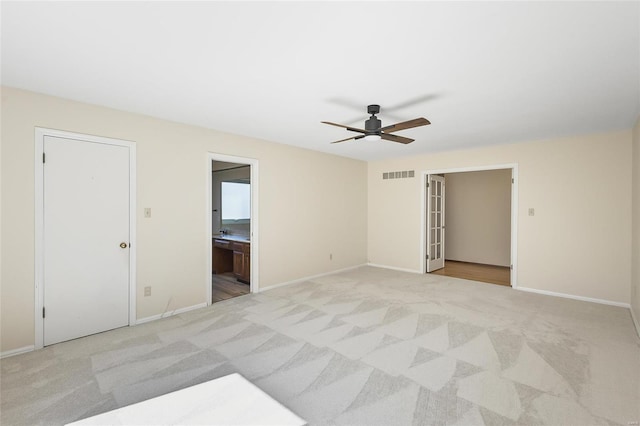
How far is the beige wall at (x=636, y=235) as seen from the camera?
140 inches

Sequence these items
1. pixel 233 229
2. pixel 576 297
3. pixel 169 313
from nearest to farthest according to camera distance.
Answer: pixel 169 313, pixel 576 297, pixel 233 229

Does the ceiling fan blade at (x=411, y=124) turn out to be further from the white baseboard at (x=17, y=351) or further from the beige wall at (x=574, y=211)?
the white baseboard at (x=17, y=351)

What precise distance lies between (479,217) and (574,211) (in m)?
2.80

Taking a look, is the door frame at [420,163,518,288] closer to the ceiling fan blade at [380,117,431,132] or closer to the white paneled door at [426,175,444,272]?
the white paneled door at [426,175,444,272]

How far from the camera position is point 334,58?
2.24 meters

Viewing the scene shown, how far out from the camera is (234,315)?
3.85 m

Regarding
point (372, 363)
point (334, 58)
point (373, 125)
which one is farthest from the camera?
point (373, 125)

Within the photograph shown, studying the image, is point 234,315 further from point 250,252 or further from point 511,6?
point 511,6

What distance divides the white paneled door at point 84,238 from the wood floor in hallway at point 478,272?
5595 mm

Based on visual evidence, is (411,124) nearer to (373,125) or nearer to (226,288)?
(373,125)

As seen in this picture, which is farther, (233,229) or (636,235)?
(233,229)

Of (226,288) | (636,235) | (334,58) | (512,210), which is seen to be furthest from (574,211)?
(226,288)

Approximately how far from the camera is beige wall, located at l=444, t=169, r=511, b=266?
23.0ft

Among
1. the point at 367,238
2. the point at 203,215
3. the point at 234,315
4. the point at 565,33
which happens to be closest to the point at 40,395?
the point at 234,315
